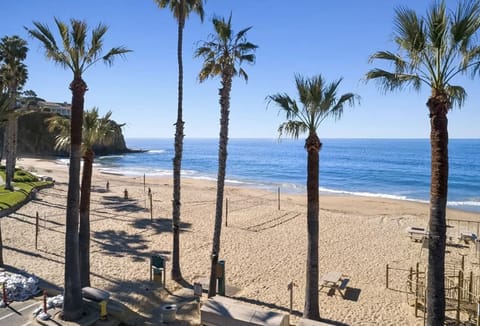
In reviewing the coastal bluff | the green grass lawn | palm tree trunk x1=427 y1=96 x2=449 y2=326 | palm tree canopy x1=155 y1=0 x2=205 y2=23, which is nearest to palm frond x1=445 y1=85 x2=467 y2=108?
palm tree trunk x1=427 y1=96 x2=449 y2=326

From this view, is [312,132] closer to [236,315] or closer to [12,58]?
[236,315]

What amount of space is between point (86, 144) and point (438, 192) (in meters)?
10.0

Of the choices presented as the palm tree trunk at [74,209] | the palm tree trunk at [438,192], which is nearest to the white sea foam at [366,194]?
the palm tree trunk at [438,192]

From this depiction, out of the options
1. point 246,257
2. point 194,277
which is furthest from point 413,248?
point 194,277

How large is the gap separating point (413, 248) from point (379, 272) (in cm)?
478

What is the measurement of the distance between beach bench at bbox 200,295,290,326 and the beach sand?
1.28 meters

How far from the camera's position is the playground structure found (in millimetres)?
11047

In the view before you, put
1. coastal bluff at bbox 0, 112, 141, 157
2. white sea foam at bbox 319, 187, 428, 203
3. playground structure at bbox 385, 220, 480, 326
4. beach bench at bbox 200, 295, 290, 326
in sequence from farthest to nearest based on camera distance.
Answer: coastal bluff at bbox 0, 112, 141, 157
white sea foam at bbox 319, 187, 428, 203
playground structure at bbox 385, 220, 480, 326
beach bench at bbox 200, 295, 290, 326

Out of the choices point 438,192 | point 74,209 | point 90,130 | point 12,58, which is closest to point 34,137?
point 12,58

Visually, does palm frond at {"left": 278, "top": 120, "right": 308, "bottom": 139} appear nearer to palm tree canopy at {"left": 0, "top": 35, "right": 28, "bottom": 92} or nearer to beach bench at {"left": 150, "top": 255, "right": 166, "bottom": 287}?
beach bench at {"left": 150, "top": 255, "right": 166, "bottom": 287}

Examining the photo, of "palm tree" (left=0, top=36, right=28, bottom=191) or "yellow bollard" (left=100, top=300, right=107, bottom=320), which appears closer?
"yellow bollard" (left=100, top=300, right=107, bottom=320)

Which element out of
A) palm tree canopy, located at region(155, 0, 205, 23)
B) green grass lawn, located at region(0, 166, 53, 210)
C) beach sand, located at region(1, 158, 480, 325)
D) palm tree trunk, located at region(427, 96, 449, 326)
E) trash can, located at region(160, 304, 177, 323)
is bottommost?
beach sand, located at region(1, 158, 480, 325)

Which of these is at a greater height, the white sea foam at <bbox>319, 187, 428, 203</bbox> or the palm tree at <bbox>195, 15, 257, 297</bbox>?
the palm tree at <bbox>195, 15, 257, 297</bbox>

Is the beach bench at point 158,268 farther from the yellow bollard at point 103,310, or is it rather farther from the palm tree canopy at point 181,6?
the palm tree canopy at point 181,6
